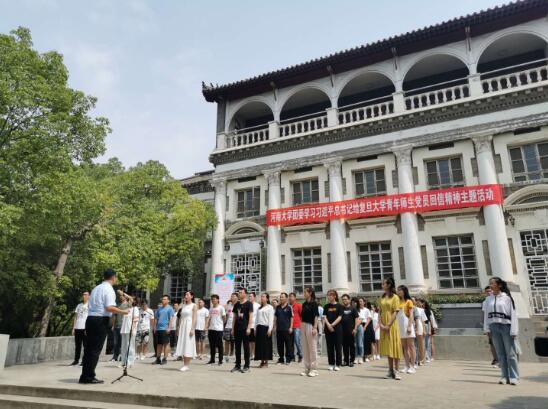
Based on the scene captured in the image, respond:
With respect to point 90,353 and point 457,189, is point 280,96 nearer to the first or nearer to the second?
point 457,189

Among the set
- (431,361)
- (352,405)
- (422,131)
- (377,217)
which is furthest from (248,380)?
(422,131)

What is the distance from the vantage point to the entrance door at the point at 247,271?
20.2 meters

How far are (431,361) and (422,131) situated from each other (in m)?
10.6

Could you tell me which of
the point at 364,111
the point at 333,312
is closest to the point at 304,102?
the point at 364,111

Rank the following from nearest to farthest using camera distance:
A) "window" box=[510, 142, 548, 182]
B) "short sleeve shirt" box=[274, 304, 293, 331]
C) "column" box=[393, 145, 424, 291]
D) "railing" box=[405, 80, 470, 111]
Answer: "short sleeve shirt" box=[274, 304, 293, 331]
"window" box=[510, 142, 548, 182]
"column" box=[393, 145, 424, 291]
"railing" box=[405, 80, 470, 111]

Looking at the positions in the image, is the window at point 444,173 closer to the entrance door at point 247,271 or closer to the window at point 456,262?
the window at point 456,262

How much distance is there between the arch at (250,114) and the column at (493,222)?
1138cm

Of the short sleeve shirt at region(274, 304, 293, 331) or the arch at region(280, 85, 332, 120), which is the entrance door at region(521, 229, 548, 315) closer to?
the short sleeve shirt at region(274, 304, 293, 331)

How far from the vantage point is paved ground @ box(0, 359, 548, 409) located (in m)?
5.46

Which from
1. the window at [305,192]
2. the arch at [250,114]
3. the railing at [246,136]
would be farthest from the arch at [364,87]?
the window at [305,192]

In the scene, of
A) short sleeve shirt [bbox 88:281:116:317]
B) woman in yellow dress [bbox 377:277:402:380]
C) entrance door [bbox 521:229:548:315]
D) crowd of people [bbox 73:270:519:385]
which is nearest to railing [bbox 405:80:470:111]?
entrance door [bbox 521:229:548:315]

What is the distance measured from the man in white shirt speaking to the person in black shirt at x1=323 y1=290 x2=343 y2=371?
14.3ft

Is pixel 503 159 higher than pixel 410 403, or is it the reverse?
pixel 503 159

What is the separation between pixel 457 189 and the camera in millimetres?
16547
